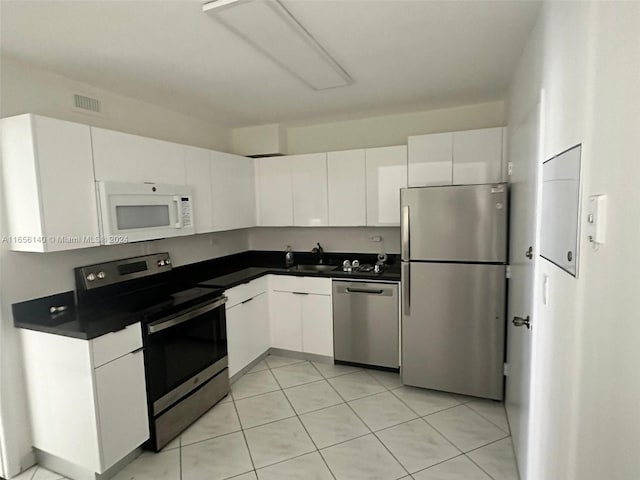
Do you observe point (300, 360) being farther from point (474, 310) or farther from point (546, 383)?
point (546, 383)

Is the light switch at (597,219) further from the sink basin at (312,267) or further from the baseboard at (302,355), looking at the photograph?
the sink basin at (312,267)

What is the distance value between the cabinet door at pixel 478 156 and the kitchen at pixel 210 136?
10.5 inches

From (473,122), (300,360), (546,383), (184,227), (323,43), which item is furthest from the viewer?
(300,360)

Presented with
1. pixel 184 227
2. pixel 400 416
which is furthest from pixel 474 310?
pixel 184 227

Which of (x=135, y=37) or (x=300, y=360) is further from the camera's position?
(x=300, y=360)

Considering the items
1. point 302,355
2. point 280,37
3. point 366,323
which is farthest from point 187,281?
point 280,37

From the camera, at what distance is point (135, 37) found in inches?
75.1

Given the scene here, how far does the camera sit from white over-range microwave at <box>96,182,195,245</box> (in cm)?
225

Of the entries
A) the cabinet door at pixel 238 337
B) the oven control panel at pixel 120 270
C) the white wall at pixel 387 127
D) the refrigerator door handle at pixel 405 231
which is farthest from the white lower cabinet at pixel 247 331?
the white wall at pixel 387 127

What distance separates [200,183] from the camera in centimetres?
311

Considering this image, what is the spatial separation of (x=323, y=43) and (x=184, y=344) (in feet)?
7.08

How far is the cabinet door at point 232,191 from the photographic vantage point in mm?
3332

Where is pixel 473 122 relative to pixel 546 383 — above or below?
above

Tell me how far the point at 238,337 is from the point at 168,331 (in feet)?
3.08
